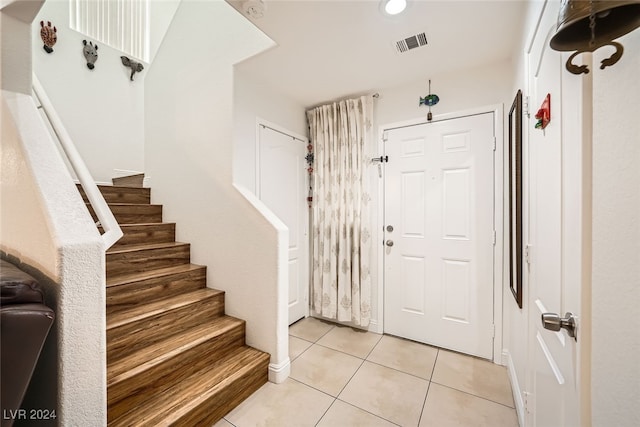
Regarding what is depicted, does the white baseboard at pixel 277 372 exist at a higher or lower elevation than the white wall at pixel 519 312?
lower

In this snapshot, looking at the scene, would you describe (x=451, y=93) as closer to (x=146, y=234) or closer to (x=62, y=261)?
(x=62, y=261)

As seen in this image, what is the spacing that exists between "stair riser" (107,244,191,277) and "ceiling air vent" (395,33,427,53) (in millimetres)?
2503

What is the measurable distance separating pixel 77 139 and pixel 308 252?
10.5 ft

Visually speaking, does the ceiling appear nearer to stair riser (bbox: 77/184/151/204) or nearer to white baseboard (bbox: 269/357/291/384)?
stair riser (bbox: 77/184/151/204)

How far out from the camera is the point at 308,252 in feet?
10.1

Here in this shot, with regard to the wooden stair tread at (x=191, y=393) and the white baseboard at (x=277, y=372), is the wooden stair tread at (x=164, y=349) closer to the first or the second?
the wooden stair tread at (x=191, y=393)

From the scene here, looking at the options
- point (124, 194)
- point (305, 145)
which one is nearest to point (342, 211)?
point (305, 145)

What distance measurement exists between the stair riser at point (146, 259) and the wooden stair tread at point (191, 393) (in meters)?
0.98

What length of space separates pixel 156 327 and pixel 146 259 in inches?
26.3

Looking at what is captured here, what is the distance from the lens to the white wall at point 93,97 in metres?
3.01

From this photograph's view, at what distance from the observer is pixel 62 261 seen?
2.82 ft

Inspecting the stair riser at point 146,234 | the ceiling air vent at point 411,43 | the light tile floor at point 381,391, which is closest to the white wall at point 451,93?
the ceiling air vent at point 411,43

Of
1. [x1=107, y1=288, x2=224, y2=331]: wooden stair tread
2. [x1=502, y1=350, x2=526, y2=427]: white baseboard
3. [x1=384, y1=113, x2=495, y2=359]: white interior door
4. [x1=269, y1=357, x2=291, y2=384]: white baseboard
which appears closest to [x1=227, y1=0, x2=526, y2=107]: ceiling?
[x1=384, y1=113, x2=495, y2=359]: white interior door

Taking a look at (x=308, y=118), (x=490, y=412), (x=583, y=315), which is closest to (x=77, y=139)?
(x=308, y=118)
